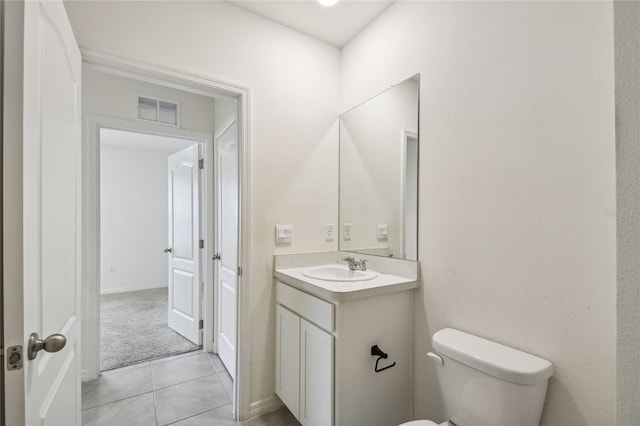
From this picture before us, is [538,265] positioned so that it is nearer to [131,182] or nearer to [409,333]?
[409,333]

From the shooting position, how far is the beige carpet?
2674 millimetres

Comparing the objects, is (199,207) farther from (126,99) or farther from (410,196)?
(410,196)

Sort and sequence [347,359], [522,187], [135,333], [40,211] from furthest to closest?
[135,333]
[347,359]
[522,187]
[40,211]

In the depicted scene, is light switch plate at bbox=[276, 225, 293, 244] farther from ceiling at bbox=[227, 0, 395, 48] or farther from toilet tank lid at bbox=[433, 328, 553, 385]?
ceiling at bbox=[227, 0, 395, 48]

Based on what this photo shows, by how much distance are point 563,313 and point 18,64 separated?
5.96 feet

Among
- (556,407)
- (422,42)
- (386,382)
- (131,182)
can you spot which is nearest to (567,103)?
(422,42)

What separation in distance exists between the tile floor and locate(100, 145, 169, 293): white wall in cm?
293

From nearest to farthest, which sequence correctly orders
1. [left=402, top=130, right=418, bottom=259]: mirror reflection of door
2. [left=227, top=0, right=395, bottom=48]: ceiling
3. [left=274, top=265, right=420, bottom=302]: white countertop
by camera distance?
[left=274, top=265, right=420, bottom=302]: white countertop
[left=402, top=130, right=418, bottom=259]: mirror reflection of door
[left=227, top=0, right=395, bottom=48]: ceiling

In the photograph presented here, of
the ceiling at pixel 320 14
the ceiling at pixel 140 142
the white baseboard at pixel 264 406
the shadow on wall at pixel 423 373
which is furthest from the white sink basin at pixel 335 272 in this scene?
the ceiling at pixel 140 142

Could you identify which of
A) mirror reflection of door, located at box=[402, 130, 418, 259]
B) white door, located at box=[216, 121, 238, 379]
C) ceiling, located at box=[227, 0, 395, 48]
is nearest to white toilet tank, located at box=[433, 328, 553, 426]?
mirror reflection of door, located at box=[402, 130, 418, 259]

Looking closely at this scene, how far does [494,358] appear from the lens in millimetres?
1125

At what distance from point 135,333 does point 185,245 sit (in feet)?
3.67

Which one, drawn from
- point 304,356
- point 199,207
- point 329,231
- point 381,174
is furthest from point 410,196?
point 199,207

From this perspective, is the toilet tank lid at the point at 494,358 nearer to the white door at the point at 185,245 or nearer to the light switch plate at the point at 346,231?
the light switch plate at the point at 346,231
